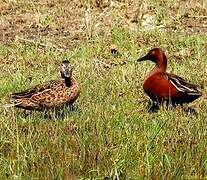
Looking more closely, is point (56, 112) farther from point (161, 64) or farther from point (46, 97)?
point (161, 64)

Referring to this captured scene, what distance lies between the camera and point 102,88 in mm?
9047

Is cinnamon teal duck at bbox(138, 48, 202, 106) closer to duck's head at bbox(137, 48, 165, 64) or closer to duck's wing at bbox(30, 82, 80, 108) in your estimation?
duck's head at bbox(137, 48, 165, 64)

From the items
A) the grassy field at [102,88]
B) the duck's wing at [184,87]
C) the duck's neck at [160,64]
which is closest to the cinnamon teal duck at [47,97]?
the grassy field at [102,88]

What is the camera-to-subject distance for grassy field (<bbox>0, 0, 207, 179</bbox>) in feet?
18.7

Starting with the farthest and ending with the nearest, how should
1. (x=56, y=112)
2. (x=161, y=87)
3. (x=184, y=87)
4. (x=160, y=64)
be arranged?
(x=160, y=64) < (x=161, y=87) < (x=184, y=87) < (x=56, y=112)

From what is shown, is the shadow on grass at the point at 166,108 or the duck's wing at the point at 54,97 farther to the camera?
the shadow on grass at the point at 166,108

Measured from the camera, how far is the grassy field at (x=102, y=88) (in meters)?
5.70

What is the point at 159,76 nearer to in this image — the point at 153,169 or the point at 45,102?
the point at 45,102

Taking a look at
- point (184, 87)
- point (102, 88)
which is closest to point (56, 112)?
point (102, 88)

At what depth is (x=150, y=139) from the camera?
6055 mm

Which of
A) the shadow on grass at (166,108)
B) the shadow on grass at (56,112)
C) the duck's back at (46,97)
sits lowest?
the shadow on grass at (166,108)

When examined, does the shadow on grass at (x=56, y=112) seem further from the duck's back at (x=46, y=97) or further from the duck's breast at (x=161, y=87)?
the duck's breast at (x=161, y=87)

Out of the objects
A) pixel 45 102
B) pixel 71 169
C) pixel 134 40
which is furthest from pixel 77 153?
pixel 134 40

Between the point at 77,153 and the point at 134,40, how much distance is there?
6886 millimetres
